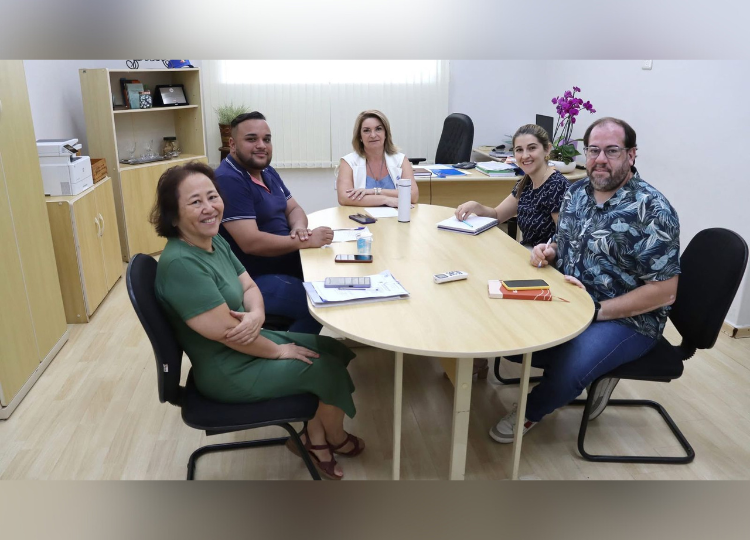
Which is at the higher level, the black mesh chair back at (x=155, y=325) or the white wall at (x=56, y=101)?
the white wall at (x=56, y=101)

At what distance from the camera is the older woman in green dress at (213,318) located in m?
1.86

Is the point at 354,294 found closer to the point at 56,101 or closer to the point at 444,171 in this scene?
the point at 444,171

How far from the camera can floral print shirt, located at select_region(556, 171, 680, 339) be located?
2.23 meters

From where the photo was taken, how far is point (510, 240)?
9.50ft

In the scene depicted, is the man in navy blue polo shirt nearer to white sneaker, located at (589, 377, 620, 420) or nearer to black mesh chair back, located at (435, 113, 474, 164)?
white sneaker, located at (589, 377, 620, 420)

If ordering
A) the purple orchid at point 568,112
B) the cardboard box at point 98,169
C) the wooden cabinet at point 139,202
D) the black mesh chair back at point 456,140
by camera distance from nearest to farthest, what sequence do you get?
the cardboard box at point 98,169 < the purple orchid at point 568,112 < the wooden cabinet at point 139,202 < the black mesh chair back at point 456,140

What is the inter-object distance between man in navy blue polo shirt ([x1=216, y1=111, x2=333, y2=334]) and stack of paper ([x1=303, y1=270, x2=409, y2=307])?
38cm

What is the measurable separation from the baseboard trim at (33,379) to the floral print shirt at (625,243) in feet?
8.31

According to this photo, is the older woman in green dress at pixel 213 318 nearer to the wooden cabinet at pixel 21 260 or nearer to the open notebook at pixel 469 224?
the open notebook at pixel 469 224

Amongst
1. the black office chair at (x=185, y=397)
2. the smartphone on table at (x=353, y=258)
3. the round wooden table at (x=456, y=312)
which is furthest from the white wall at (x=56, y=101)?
the black office chair at (x=185, y=397)

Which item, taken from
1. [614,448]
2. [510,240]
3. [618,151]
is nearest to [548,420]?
[614,448]

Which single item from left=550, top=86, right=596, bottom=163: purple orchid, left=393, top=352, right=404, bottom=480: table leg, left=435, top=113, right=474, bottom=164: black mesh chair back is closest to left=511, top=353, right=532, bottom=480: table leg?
left=393, top=352, right=404, bottom=480: table leg
